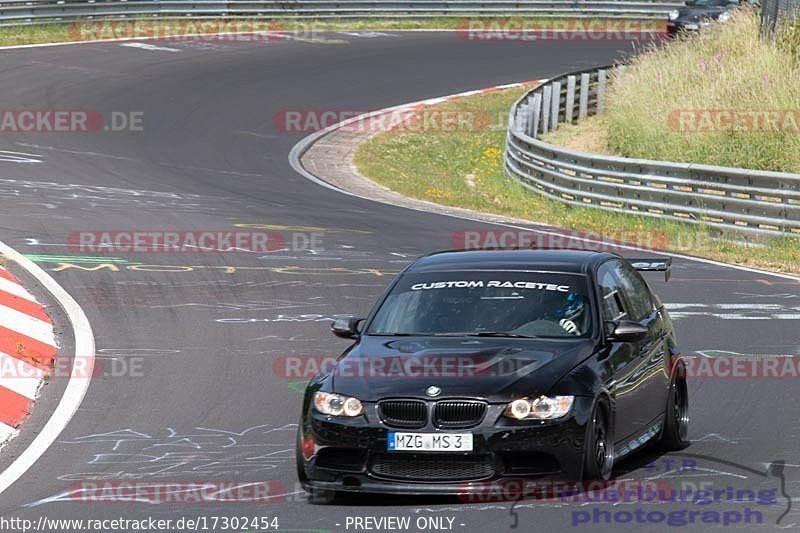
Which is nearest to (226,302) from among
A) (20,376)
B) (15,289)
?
(15,289)

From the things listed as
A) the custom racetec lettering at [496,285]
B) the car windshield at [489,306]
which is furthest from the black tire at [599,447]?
the custom racetec lettering at [496,285]

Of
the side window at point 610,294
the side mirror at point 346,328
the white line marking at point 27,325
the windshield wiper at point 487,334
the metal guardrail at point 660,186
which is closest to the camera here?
the windshield wiper at point 487,334

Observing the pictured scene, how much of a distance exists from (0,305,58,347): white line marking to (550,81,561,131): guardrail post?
73.9ft

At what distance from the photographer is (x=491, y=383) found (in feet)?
27.4

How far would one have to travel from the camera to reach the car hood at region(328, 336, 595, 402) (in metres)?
8.34

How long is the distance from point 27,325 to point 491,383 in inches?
260

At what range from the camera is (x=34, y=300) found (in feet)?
48.3

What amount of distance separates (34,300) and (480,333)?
7004 millimetres

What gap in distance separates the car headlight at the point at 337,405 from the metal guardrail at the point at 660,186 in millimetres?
13669

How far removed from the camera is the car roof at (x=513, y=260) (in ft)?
32.1

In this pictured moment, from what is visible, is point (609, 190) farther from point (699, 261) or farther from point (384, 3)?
point (384, 3)

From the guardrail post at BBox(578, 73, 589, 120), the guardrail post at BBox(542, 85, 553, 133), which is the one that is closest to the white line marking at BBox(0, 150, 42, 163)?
the guardrail post at BBox(542, 85, 553, 133)

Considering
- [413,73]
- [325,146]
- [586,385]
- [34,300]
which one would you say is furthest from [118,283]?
[413,73]

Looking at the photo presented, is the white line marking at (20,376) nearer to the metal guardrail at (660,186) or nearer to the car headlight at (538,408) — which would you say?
the car headlight at (538,408)
